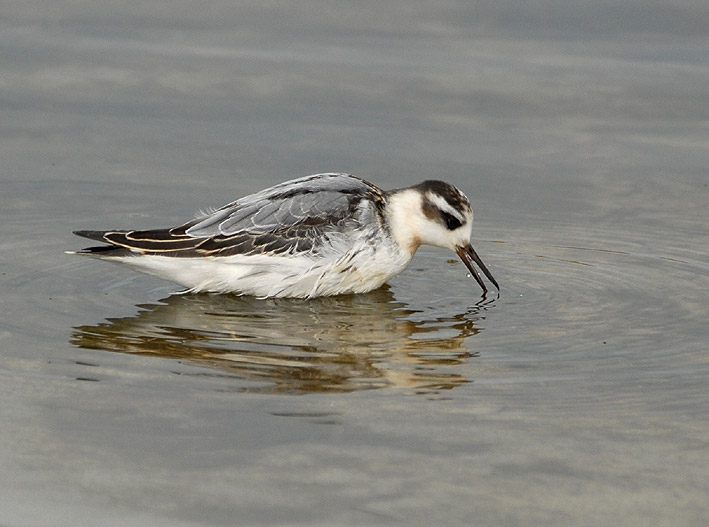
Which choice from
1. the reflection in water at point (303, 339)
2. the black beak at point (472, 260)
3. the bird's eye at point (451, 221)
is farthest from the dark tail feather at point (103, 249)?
the black beak at point (472, 260)

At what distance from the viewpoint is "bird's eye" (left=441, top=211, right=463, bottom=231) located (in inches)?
449

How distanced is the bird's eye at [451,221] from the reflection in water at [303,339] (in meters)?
0.88

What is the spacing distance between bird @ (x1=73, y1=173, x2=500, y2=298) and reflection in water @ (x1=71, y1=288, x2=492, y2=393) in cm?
18

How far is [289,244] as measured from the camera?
35.8 ft

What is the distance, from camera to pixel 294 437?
Result: 288 inches

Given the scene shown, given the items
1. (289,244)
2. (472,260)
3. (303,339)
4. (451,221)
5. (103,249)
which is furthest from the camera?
(472,260)

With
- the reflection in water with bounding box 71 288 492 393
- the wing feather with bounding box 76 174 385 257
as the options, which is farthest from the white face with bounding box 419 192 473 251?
the reflection in water with bounding box 71 288 492 393

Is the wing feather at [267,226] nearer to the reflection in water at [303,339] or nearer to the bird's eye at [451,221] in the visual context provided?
the reflection in water at [303,339]

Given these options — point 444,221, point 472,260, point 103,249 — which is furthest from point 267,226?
point 472,260

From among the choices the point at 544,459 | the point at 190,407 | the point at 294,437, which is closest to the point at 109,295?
the point at 190,407

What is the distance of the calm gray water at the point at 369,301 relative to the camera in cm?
680

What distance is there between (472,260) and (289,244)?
181 cm

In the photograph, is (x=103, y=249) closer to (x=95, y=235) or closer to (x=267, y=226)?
(x=95, y=235)

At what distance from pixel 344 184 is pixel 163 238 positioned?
1.70 meters
